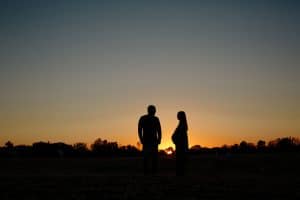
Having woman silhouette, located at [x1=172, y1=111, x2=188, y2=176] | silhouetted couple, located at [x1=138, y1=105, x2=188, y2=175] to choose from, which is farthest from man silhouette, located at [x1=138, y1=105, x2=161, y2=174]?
woman silhouette, located at [x1=172, y1=111, x2=188, y2=176]

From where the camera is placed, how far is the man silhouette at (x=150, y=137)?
Result: 15414mm

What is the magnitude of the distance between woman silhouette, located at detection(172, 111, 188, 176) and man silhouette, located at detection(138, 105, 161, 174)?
2.47 feet

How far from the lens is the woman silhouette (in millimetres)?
15875

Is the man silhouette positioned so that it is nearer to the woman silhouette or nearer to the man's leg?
the man's leg

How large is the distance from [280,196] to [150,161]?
745cm

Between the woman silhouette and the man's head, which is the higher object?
the man's head

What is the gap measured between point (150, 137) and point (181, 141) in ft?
4.02

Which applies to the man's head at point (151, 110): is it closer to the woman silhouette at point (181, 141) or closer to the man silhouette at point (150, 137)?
the man silhouette at point (150, 137)

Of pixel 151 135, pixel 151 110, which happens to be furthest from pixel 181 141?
pixel 151 110

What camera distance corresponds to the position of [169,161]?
33.6m

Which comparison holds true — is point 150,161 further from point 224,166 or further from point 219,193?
point 224,166

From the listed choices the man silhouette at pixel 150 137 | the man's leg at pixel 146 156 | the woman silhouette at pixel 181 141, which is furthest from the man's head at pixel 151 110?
the man's leg at pixel 146 156

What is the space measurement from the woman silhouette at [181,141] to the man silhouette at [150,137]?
75 cm

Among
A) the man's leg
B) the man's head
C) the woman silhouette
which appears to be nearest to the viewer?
the man's head
